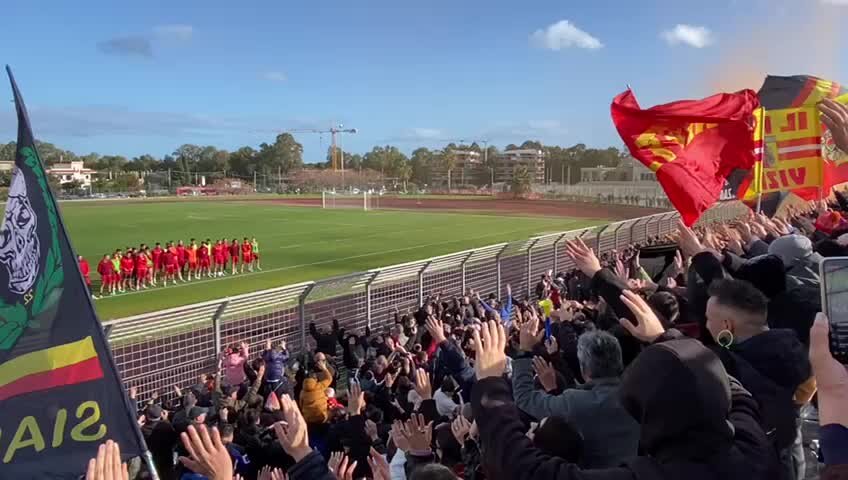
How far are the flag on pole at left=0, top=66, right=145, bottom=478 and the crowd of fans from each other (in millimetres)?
494

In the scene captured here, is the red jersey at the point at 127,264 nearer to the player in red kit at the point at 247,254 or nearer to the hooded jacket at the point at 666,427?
the player in red kit at the point at 247,254

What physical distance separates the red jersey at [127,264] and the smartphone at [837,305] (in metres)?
22.5

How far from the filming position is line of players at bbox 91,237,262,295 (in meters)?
21.6

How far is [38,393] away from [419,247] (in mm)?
28630

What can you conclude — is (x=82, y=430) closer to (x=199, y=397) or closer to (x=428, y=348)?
(x=199, y=397)

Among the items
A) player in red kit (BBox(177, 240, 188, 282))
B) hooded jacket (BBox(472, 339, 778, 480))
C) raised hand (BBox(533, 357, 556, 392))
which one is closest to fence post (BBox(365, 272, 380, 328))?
raised hand (BBox(533, 357, 556, 392))

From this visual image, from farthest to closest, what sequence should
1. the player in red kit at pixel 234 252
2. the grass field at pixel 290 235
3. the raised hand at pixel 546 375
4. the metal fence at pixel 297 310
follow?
the player in red kit at pixel 234 252
the grass field at pixel 290 235
the metal fence at pixel 297 310
the raised hand at pixel 546 375

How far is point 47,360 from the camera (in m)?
3.46

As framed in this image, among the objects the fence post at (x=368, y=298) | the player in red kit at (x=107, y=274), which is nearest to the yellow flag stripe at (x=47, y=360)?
the fence post at (x=368, y=298)

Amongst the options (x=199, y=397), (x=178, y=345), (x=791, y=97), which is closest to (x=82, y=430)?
(x=199, y=397)

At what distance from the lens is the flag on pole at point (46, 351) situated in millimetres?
3373

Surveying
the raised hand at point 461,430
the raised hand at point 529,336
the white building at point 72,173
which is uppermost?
the white building at point 72,173

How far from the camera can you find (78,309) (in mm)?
3541

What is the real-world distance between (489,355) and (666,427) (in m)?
0.61
